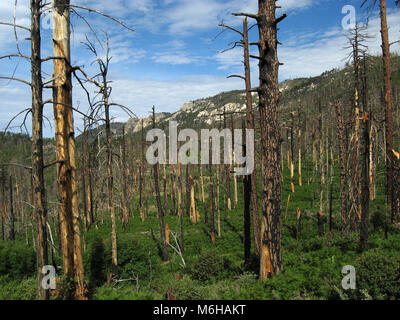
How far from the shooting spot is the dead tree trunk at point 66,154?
5.64 m

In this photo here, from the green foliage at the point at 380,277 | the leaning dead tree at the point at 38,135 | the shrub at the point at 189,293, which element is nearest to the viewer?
the leaning dead tree at the point at 38,135

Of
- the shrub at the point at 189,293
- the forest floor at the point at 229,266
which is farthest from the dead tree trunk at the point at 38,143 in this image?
the shrub at the point at 189,293

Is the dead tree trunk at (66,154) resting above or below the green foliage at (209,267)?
above

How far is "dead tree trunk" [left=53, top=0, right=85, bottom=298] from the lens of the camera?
564 cm

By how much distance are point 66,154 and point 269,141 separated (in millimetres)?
4466

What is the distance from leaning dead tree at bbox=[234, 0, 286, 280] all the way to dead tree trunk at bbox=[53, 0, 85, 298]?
3.85 m

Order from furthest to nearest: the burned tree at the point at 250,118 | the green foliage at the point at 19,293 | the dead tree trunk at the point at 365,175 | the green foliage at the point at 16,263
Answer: the green foliage at the point at 16,263
the burned tree at the point at 250,118
the green foliage at the point at 19,293
the dead tree trunk at the point at 365,175

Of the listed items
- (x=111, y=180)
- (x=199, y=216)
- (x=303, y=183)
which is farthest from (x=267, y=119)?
(x=303, y=183)

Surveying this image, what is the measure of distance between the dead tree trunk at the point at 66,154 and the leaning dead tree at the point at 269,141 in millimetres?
3849

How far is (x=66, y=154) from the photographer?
5801 millimetres

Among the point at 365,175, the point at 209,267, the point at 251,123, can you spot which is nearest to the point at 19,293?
the point at 209,267

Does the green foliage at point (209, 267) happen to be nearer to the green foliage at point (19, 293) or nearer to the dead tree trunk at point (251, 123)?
the dead tree trunk at point (251, 123)
